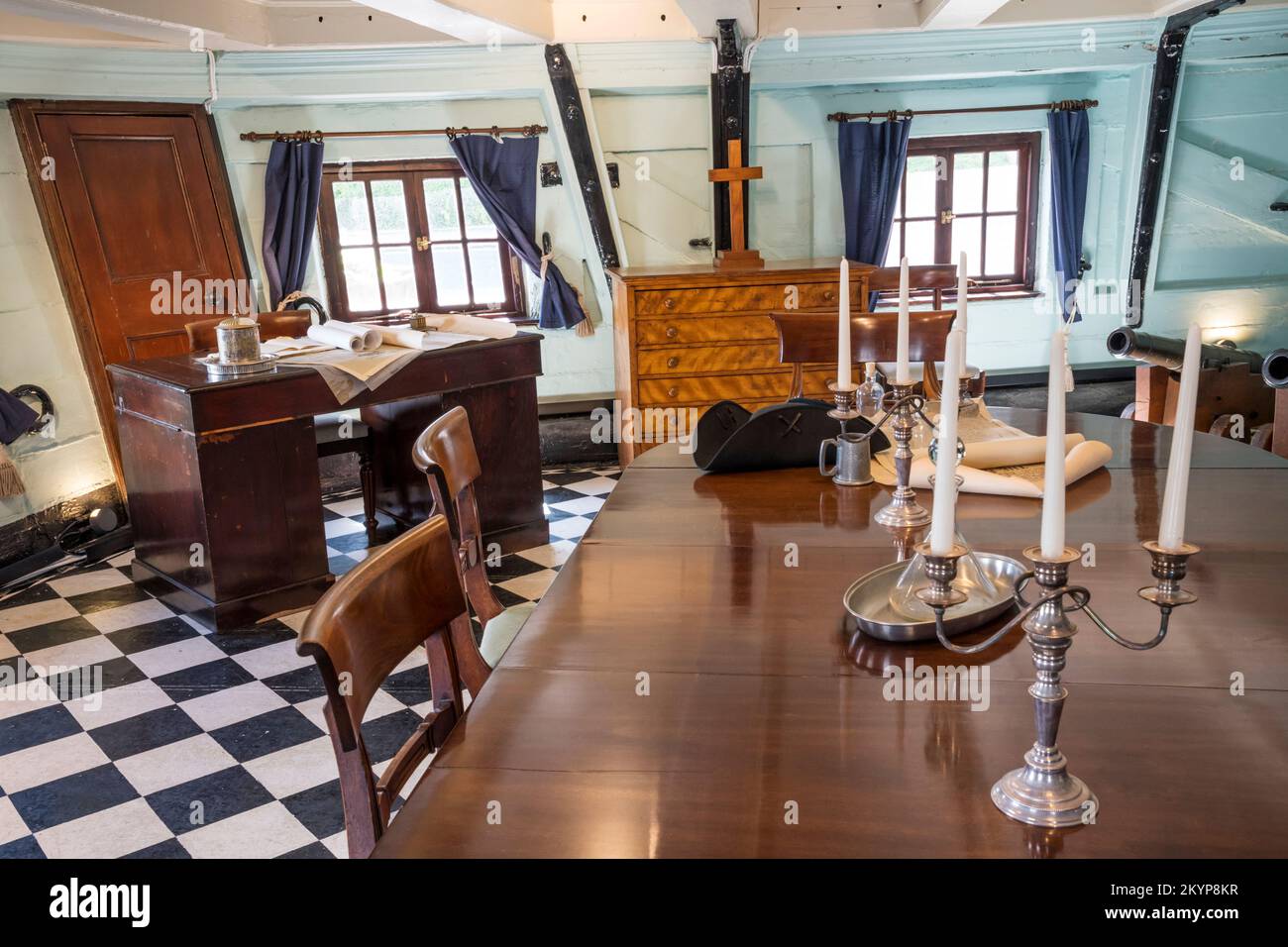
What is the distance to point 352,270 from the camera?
6734 millimetres

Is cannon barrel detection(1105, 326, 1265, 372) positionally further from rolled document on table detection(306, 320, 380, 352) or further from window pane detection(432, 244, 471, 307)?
window pane detection(432, 244, 471, 307)

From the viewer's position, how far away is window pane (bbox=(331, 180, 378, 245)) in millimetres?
6609

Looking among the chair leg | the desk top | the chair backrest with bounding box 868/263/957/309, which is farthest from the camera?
the chair backrest with bounding box 868/263/957/309

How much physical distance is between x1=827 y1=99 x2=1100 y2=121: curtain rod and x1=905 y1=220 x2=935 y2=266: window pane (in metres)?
0.69

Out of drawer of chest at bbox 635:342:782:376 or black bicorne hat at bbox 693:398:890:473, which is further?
drawer of chest at bbox 635:342:782:376

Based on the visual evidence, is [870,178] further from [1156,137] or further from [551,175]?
[551,175]

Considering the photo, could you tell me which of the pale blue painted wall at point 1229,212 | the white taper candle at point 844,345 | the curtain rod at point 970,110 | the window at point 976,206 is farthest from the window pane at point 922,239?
the white taper candle at point 844,345

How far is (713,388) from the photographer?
5.91m

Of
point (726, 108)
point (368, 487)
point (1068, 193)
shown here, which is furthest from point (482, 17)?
point (1068, 193)

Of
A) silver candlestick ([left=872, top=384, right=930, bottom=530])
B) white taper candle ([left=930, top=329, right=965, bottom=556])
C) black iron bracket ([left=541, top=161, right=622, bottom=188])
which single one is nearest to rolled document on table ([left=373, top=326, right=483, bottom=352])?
black iron bracket ([left=541, top=161, right=622, bottom=188])

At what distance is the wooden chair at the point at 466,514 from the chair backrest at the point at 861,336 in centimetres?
141

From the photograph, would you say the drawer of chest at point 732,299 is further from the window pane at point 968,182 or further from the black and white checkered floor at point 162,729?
the window pane at point 968,182

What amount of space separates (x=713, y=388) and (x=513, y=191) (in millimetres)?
1813
